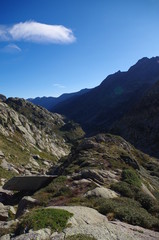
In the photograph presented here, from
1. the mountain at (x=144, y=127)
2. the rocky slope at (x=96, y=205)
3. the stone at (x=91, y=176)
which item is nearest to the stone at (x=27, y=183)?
the rocky slope at (x=96, y=205)

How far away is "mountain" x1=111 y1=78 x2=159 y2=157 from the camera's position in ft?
421

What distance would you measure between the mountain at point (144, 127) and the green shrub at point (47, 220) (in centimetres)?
10865

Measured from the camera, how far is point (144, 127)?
470 ft

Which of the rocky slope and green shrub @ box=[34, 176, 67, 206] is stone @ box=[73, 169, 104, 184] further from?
green shrub @ box=[34, 176, 67, 206]

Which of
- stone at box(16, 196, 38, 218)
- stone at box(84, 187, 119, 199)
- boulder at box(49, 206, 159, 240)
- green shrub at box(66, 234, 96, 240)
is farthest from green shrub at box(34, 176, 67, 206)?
green shrub at box(66, 234, 96, 240)

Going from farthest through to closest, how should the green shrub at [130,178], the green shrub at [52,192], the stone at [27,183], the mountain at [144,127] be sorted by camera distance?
the mountain at [144,127] → the stone at [27,183] → the green shrub at [130,178] → the green shrub at [52,192]

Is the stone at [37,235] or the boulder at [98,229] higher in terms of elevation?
the stone at [37,235]

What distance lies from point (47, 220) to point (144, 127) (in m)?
136

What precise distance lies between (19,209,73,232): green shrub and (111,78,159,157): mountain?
109 meters

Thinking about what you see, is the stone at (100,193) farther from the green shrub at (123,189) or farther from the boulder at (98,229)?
the boulder at (98,229)

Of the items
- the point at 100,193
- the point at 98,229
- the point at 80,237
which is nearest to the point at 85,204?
the point at 100,193

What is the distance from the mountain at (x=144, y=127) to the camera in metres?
128

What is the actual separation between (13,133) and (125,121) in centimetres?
8984

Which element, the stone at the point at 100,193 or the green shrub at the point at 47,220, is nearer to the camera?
the green shrub at the point at 47,220
